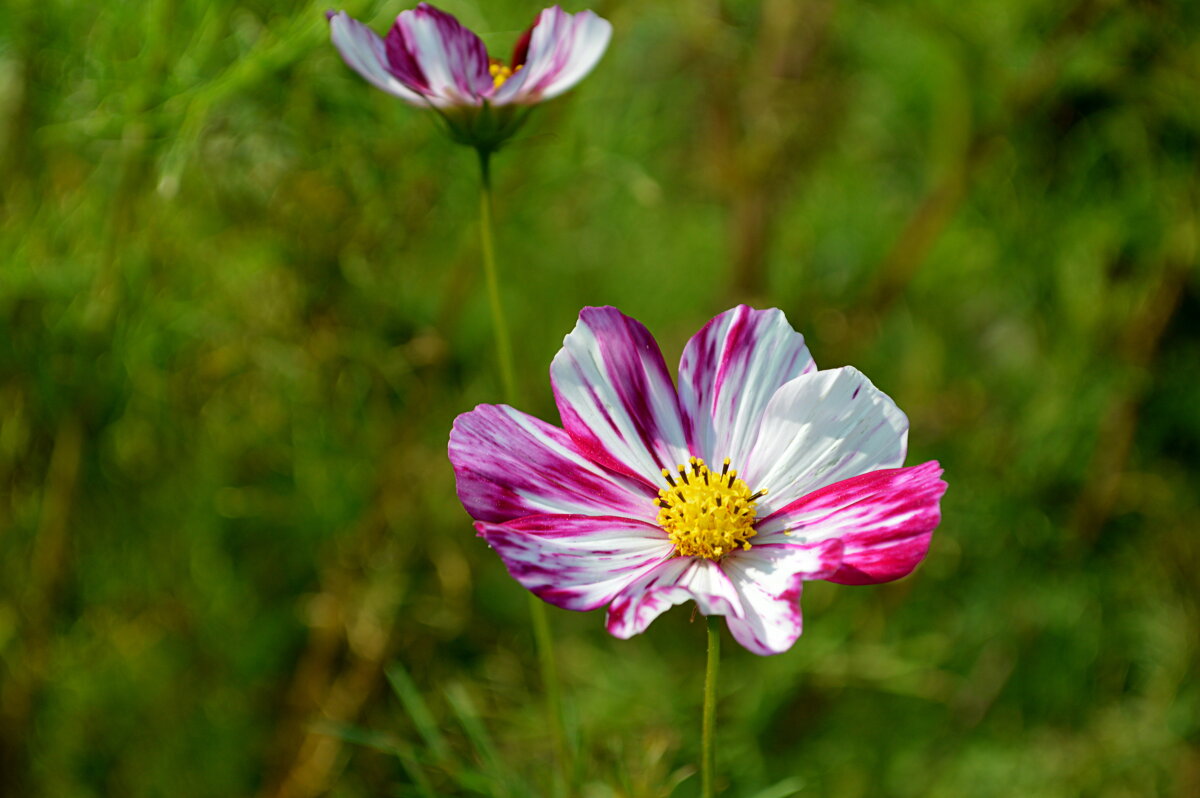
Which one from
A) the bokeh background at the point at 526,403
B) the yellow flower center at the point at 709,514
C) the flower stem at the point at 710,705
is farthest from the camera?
the bokeh background at the point at 526,403

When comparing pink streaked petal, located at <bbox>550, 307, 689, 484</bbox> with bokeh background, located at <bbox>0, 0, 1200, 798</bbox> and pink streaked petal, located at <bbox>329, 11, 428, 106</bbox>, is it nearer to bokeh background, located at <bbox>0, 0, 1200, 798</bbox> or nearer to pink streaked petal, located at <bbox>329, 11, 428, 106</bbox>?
pink streaked petal, located at <bbox>329, 11, 428, 106</bbox>

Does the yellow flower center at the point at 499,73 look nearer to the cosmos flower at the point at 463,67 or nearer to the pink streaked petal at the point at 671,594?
the cosmos flower at the point at 463,67

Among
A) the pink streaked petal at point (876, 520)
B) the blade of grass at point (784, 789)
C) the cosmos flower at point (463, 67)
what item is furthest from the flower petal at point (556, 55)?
the blade of grass at point (784, 789)

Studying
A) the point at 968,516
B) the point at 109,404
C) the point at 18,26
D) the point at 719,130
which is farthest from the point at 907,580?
the point at 18,26

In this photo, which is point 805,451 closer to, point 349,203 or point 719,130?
point 349,203

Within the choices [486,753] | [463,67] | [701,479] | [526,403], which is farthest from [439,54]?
[526,403]

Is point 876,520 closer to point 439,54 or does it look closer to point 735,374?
point 735,374
